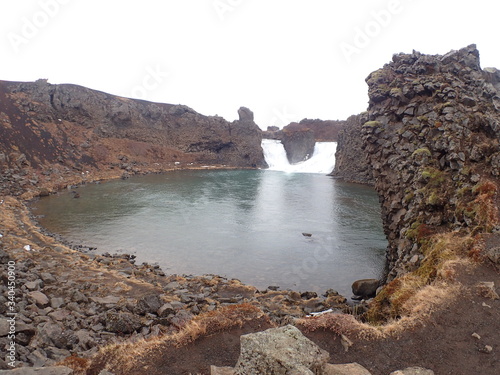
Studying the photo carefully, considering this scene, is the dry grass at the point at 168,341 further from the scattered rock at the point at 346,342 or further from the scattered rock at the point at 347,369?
the scattered rock at the point at 347,369

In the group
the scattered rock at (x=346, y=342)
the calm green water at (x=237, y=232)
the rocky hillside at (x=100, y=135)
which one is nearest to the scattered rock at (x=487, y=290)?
the scattered rock at (x=346, y=342)

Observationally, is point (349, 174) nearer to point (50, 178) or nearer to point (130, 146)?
point (130, 146)

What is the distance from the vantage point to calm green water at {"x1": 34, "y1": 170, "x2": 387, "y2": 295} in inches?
819

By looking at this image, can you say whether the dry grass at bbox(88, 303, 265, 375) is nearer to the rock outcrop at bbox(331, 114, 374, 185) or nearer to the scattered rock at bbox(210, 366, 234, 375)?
the scattered rock at bbox(210, 366, 234, 375)

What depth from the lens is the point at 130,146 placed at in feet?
276

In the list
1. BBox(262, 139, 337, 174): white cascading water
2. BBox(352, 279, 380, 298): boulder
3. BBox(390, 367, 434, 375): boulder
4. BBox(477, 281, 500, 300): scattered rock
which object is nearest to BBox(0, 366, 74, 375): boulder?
BBox(390, 367, 434, 375): boulder

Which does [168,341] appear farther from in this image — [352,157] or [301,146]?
[301,146]

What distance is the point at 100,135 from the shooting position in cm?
7988

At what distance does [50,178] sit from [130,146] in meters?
34.4

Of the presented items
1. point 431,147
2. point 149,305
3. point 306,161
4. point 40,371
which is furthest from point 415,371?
point 306,161

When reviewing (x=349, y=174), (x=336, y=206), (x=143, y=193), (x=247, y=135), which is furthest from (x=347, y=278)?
(x=247, y=135)

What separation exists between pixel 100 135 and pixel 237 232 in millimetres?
64869

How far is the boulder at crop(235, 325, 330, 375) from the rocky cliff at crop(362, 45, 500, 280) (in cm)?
910

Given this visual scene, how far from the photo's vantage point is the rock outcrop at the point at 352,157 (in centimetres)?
7281
